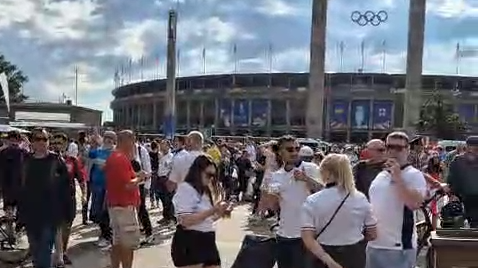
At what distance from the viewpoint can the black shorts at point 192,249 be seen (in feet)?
21.5

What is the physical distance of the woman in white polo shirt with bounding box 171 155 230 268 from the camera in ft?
21.3

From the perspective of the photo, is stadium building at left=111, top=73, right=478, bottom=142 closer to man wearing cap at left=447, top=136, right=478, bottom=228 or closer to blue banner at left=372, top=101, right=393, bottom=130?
blue banner at left=372, top=101, right=393, bottom=130

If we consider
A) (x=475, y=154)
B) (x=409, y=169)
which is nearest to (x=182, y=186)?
(x=409, y=169)

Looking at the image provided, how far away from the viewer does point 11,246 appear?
1097 centimetres

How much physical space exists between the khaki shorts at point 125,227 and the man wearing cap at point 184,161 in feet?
7.76

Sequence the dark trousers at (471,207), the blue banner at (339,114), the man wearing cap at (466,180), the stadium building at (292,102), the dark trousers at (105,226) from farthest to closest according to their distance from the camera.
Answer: the stadium building at (292,102), the blue banner at (339,114), the dark trousers at (105,226), the man wearing cap at (466,180), the dark trousers at (471,207)

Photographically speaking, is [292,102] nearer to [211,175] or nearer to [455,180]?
[455,180]

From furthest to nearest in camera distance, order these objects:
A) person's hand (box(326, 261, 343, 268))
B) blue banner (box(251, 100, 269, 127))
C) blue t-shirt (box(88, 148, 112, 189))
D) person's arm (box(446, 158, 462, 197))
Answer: blue banner (box(251, 100, 269, 127)) < blue t-shirt (box(88, 148, 112, 189)) < person's arm (box(446, 158, 462, 197)) < person's hand (box(326, 261, 343, 268))

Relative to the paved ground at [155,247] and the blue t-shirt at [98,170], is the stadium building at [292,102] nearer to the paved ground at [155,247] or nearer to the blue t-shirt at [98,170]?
the paved ground at [155,247]

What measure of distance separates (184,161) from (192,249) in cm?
511

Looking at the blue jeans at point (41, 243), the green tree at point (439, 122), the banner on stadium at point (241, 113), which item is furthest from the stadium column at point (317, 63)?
the banner on stadium at point (241, 113)

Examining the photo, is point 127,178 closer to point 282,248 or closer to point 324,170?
point 282,248

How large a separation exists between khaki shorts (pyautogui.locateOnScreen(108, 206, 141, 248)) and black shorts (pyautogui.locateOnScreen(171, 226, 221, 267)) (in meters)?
1.90

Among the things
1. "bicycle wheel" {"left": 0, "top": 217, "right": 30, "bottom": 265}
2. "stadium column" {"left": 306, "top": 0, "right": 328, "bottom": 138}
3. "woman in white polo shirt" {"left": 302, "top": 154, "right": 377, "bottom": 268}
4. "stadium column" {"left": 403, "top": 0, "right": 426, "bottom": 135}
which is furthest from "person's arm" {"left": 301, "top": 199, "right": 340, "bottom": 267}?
"stadium column" {"left": 306, "top": 0, "right": 328, "bottom": 138}
